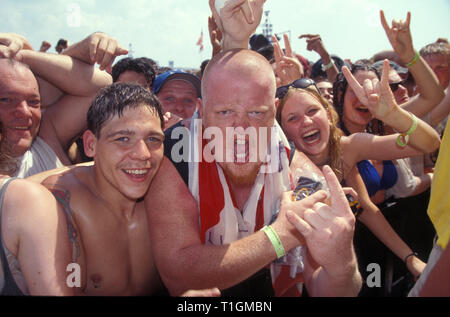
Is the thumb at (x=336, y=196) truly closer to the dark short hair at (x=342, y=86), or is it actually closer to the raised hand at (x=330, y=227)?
the raised hand at (x=330, y=227)

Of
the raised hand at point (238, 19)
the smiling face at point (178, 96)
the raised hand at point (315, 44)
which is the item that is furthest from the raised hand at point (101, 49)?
the raised hand at point (315, 44)

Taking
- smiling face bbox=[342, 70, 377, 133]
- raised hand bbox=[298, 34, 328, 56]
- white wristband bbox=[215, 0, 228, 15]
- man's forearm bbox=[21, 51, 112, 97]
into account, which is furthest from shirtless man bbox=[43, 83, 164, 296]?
raised hand bbox=[298, 34, 328, 56]

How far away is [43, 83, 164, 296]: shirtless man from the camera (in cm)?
175

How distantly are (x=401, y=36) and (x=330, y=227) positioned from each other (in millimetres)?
2197

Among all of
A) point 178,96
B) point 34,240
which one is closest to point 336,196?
point 34,240

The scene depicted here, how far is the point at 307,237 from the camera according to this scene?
1.57 metres

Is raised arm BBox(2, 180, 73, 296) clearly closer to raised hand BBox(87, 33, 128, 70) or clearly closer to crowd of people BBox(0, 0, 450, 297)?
crowd of people BBox(0, 0, 450, 297)

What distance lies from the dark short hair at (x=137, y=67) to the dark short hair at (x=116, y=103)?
1810mm

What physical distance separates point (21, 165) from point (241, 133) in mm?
1498

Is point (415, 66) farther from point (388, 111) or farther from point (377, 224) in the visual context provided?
point (377, 224)

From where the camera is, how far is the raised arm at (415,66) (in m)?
2.79

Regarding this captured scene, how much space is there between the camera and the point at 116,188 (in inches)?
73.7

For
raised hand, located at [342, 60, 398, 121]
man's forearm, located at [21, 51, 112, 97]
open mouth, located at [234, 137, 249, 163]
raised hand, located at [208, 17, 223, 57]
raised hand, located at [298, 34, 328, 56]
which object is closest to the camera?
open mouth, located at [234, 137, 249, 163]
